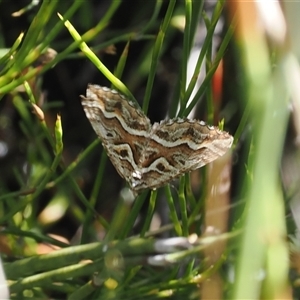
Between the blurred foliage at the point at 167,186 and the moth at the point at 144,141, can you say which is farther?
the moth at the point at 144,141

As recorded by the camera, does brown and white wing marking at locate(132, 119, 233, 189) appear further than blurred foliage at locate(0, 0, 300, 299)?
Yes

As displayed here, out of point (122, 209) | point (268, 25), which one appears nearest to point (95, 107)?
point (122, 209)

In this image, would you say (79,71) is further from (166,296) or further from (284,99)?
(284,99)

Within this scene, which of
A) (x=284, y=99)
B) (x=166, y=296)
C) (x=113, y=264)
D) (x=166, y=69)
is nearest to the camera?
(x=284, y=99)
